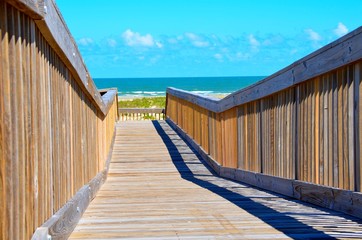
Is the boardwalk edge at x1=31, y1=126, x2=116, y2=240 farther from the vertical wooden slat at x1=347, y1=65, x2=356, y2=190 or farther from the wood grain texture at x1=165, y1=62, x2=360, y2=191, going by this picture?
the vertical wooden slat at x1=347, y1=65, x2=356, y2=190

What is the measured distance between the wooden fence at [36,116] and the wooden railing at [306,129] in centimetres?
197

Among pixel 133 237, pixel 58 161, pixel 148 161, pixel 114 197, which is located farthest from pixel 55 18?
pixel 148 161

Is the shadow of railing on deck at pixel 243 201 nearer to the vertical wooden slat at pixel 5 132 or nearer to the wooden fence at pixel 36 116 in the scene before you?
the wooden fence at pixel 36 116

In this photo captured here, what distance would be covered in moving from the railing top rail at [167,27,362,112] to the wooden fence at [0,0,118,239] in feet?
6.26

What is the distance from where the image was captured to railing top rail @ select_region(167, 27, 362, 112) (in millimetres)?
4266

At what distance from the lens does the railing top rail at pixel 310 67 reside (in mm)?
4266

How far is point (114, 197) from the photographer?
259 inches

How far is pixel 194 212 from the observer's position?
5340mm

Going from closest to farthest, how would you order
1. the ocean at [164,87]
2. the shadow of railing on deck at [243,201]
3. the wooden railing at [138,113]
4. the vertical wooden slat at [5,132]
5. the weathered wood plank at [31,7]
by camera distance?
the vertical wooden slat at [5,132] < the weathered wood plank at [31,7] < the shadow of railing on deck at [243,201] < the wooden railing at [138,113] < the ocean at [164,87]

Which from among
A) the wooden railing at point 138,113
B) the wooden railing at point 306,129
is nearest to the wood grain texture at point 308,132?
the wooden railing at point 306,129

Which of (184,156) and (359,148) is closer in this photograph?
(359,148)

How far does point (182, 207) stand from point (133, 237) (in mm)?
1520

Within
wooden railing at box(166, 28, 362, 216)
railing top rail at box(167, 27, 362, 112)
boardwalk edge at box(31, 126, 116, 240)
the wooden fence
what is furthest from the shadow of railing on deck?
the wooden fence

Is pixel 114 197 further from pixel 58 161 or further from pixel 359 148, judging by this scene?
pixel 359 148
